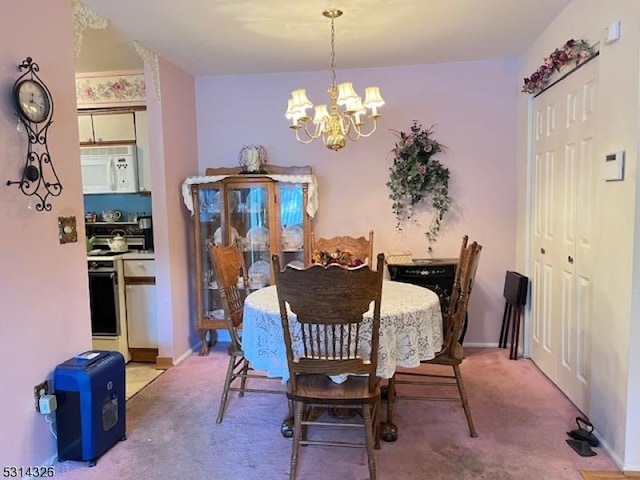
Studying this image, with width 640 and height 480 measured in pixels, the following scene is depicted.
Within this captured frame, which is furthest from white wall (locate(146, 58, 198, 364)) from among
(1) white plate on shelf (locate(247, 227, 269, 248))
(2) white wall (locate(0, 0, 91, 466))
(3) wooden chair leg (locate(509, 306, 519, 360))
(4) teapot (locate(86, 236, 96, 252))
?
(3) wooden chair leg (locate(509, 306, 519, 360))

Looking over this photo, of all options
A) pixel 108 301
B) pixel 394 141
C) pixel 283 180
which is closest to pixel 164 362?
pixel 108 301

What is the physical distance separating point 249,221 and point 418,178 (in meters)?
1.53

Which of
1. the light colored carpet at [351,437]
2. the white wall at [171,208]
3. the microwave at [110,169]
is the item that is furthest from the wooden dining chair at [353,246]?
the microwave at [110,169]

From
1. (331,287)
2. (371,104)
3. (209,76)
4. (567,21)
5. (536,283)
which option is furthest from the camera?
(209,76)

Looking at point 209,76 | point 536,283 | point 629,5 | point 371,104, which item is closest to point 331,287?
point 371,104

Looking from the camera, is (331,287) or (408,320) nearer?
(331,287)

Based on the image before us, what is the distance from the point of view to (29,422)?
219cm

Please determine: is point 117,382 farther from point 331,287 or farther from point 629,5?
point 629,5

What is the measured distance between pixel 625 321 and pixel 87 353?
273cm

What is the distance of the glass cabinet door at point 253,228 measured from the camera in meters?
4.03

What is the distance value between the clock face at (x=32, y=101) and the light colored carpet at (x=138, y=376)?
75.8 inches

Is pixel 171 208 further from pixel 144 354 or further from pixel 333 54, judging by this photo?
pixel 333 54

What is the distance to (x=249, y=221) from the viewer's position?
4.14 metres

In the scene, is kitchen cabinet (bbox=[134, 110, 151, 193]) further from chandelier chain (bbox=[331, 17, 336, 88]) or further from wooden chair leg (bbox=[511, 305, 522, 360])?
wooden chair leg (bbox=[511, 305, 522, 360])
